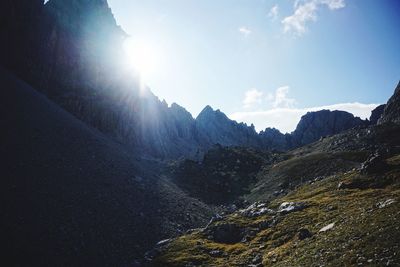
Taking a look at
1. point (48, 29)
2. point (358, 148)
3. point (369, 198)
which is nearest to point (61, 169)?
point (369, 198)

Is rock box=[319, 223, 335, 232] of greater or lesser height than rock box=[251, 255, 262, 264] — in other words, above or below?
above

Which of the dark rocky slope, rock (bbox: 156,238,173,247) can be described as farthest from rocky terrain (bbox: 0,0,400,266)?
rock (bbox: 156,238,173,247)

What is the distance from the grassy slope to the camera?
3453 cm

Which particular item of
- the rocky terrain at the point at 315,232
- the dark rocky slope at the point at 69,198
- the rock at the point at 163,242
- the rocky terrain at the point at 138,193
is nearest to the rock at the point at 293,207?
the rocky terrain at the point at 315,232

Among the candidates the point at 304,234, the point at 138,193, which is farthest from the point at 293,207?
the point at 138,193

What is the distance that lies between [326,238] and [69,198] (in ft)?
165

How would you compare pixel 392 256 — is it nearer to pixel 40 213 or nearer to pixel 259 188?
pixel 40 213

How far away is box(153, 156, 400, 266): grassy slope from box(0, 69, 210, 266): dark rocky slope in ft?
34.0

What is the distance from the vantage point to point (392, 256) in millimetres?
30328

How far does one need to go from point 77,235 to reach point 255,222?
33.9 metres

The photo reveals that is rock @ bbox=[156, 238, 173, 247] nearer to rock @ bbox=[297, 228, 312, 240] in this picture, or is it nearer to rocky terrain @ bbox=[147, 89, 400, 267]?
rocky terrain @ bbox=[147, 89, 400, 267]

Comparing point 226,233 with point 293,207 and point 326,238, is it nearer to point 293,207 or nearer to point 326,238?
point 293,207

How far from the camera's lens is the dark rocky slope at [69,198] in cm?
5556

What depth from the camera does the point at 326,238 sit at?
4259 cm
